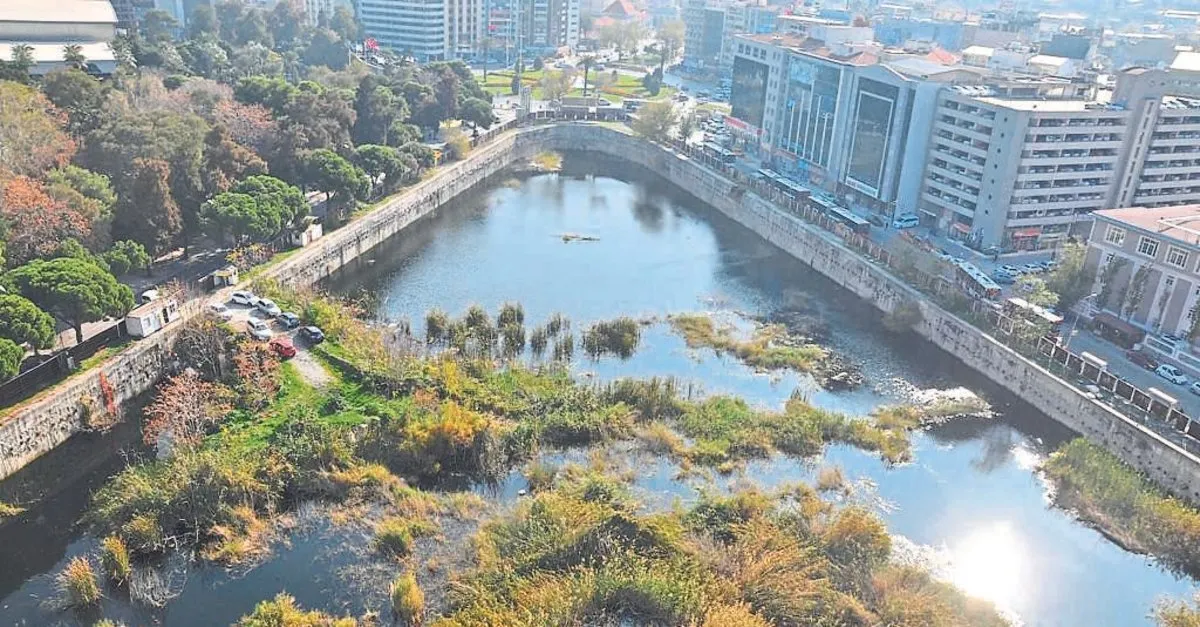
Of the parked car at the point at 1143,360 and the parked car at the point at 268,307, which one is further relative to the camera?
the parked car at the point at 268,307

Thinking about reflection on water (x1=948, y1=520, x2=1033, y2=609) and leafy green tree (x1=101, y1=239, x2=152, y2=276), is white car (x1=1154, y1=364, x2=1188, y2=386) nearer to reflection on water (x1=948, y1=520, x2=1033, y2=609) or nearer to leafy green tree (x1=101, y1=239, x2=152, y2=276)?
reflection on water (x1=948, y1=520, x2=1033, y2=609)

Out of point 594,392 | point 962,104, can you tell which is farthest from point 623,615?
point 962,104

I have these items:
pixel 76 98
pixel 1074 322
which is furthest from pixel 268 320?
→ pixel 1074 322

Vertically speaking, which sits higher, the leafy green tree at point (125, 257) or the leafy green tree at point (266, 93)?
the leafy green tree at point (266, 93)

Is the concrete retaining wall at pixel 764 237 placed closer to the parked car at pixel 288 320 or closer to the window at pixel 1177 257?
the parked car at pixel 288 320

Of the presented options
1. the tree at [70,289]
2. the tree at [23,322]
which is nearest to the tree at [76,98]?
the tree at [70,289]

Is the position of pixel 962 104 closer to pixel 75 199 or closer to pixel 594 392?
pixel 594 392
